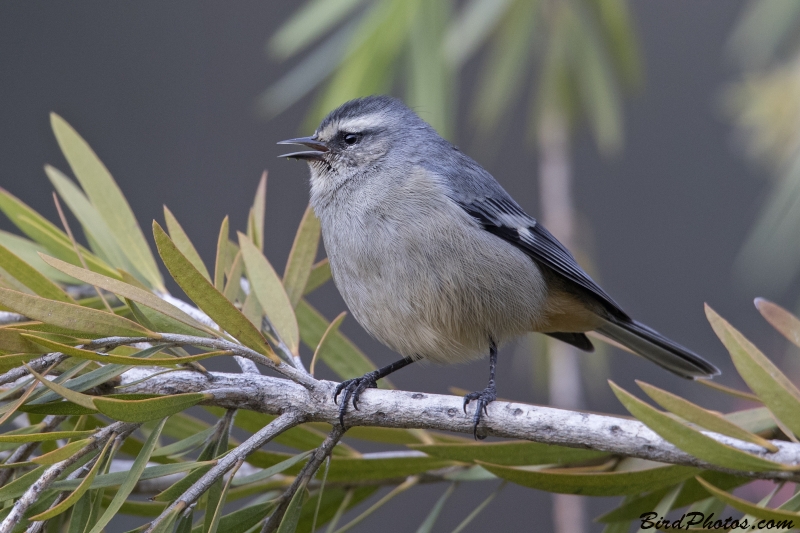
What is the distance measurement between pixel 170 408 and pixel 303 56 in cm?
381

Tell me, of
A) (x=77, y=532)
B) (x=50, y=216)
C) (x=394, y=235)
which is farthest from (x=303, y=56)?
(x=77, y=532)

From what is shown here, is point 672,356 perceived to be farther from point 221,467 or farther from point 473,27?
point 221,467

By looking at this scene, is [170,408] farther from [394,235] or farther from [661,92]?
[661,92]

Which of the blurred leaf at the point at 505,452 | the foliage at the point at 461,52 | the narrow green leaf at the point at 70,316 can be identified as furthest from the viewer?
the foliage at the point at 461,52

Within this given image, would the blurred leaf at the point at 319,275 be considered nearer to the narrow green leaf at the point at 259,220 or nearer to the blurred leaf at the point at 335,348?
the blurred leaf at the point at 335,348

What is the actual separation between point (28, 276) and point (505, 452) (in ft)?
2.44

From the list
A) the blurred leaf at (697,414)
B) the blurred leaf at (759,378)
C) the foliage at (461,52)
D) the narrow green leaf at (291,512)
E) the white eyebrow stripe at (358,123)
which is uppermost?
the foliage at (461,52)

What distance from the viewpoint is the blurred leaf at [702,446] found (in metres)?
0.81

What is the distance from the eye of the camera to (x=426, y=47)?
2.06 meters

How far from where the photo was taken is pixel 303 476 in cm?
102

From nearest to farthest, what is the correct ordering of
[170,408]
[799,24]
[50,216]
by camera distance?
[170,408]
[799,24]
[50,216]

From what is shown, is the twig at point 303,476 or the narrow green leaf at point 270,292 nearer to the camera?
the twig at point 303,476

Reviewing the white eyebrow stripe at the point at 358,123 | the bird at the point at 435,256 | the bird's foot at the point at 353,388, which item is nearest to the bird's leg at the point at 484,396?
the bird at the point at 435,256

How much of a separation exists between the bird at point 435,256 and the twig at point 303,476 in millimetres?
430
